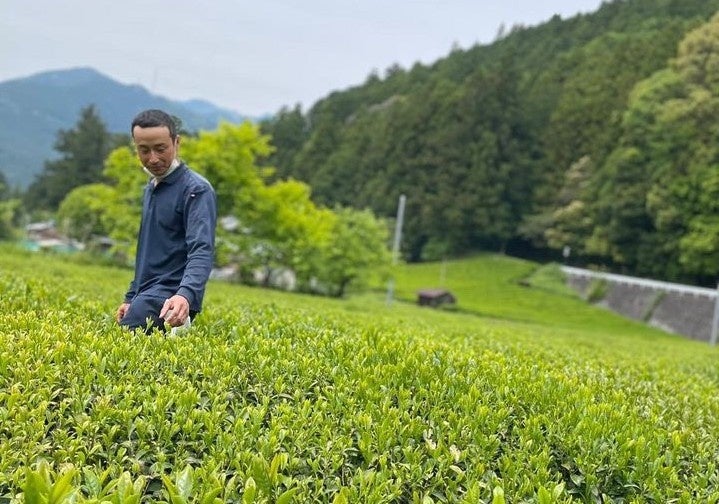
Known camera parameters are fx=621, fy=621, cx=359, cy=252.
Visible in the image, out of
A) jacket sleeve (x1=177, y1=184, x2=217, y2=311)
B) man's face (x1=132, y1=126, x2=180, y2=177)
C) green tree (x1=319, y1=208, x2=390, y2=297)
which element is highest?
man's face (x1=132, y1=126, x2=180, y2=177)

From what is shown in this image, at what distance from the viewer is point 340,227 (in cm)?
2648

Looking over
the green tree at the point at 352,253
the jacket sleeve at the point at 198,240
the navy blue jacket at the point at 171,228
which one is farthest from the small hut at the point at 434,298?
the jacket sleeve at the point at 198,240

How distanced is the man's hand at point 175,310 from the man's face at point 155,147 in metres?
0.78

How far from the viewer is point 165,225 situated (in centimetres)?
344

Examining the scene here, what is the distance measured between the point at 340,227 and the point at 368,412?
23937 mm

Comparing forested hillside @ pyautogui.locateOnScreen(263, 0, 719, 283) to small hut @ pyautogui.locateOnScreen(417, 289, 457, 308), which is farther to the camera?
forested hillside @ pyautogui.locateOnScreen(263, 0, 719, 283)

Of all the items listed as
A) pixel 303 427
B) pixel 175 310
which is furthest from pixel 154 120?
pixel 303 427

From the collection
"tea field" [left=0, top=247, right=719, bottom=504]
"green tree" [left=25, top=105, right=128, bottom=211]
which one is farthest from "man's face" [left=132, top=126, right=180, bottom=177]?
"green tree" [left=25, top=105, right=128, bottom=211]

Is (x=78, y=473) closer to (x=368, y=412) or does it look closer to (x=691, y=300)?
(x=368, y=412)

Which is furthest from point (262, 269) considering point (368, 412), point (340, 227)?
point (368, 412)

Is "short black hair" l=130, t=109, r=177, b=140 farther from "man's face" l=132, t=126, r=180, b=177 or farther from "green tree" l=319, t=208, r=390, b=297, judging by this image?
"green tree" l=319, t=208, r=390, b=297

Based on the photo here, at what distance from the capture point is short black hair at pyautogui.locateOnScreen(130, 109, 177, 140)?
3.18m

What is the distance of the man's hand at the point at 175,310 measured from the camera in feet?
9.66

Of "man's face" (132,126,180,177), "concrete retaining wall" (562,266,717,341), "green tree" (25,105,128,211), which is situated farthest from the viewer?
"green tree" (25,105,128,211)
